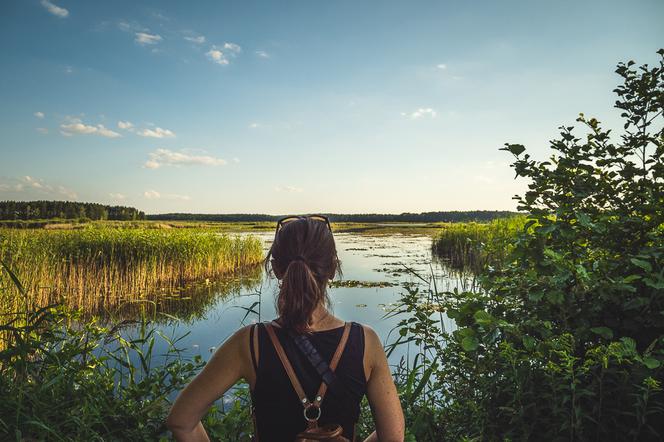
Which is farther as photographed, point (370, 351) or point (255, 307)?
point (255, 307)

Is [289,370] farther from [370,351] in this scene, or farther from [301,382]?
[370,351]

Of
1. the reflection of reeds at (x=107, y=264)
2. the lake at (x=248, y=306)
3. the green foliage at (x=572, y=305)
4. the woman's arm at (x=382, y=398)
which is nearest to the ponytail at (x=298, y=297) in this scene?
the woman's arm at (x=382, y=398)

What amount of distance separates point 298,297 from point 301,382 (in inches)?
11.9

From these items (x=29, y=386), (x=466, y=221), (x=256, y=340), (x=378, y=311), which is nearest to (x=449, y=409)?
(x=256, y=340)

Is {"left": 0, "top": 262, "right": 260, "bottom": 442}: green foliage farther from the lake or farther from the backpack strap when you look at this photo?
the lake

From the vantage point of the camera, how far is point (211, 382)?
1395 millimetres

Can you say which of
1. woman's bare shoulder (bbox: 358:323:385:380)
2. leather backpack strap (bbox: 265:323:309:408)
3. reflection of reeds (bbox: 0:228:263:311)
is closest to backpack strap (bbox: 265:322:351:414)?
Answer: leather backpack strap (bbox: 265:323:309:408)

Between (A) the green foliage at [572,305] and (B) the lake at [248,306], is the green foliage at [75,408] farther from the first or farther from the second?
(B) the lake at [248,306]

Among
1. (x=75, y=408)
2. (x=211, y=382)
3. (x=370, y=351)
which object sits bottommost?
(x=75, y=408)

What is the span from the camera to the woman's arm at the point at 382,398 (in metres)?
1.47

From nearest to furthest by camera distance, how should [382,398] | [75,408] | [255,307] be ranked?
1. [382,398]
2. [75,408]
3. [255,307]

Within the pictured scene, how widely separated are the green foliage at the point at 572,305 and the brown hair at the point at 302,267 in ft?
4.09

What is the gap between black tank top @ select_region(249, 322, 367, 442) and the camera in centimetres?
136

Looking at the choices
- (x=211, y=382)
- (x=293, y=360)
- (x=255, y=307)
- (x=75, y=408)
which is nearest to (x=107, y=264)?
(x=255, y=307)
